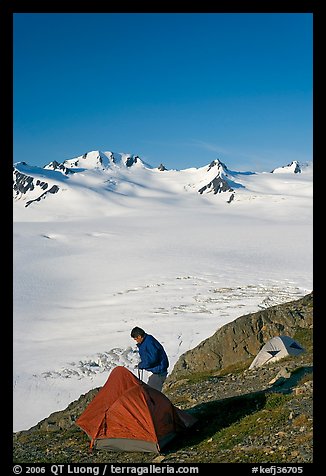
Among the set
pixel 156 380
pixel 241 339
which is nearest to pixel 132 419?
pixel 156 380

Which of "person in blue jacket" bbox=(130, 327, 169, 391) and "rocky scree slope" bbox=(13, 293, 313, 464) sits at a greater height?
"person in blue jacket" bbox=(130, 327, 169, 391)

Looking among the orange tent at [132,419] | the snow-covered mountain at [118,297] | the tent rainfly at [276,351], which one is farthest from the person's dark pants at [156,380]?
the snow-covered mountain at [118,297]

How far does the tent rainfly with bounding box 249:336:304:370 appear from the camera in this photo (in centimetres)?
1634

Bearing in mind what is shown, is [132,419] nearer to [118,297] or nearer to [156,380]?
[156,380]

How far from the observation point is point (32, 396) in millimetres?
21969

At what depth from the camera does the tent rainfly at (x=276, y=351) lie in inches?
643

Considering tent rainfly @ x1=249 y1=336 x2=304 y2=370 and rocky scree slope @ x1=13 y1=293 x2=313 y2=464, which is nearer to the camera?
rocky scree slope @ x1=13 y1=293 x2=313 y2=464

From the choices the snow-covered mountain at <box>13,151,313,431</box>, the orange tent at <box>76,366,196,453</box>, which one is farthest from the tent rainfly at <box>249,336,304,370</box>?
the snow-covered mountain at <box>13,151,313,431</box>

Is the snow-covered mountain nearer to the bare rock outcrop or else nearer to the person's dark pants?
the bare rock outcrop

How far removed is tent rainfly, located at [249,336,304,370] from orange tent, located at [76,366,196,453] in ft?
21.8

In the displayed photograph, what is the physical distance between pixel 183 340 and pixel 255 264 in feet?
139

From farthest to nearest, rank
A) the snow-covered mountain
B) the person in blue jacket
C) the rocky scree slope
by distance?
the snow-covered mountain → the person in blue jacket → the rocky scree slope

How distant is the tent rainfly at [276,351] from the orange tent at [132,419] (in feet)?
21.8
